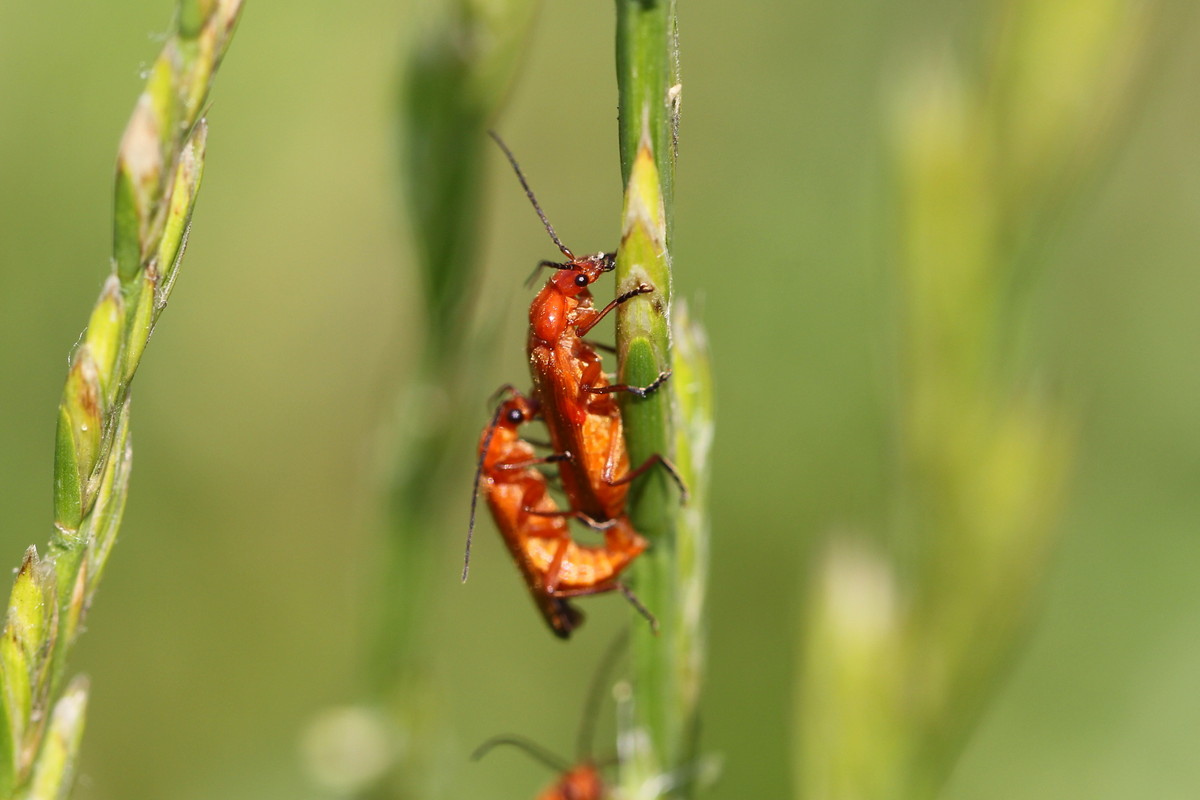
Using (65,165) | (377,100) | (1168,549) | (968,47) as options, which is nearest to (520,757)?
(1168,549)

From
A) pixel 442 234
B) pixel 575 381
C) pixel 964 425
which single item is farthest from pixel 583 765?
pixel 442 234

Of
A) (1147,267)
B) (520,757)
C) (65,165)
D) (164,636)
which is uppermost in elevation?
(65,165)

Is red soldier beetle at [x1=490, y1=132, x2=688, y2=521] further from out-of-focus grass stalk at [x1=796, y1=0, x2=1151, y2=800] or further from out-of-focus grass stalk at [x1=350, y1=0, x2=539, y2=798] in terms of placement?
out-of-focus grass stalk at [x1=796, y1=0, x2=1151, y2=800]

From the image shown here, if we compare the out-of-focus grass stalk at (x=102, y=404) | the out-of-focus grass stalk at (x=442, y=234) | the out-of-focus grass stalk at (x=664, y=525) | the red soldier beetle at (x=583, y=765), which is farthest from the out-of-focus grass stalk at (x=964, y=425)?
the out-of-focus grass stalk at (x=102, y=404)

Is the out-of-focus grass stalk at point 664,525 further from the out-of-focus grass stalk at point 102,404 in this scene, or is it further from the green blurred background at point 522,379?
the green blurred background at point 522,379

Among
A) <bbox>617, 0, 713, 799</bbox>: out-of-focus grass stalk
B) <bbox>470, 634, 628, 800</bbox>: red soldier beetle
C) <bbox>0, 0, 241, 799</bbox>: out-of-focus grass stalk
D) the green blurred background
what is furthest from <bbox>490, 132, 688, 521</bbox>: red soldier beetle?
<bbox>0, 0, 241, 799</bbox>: out-of-focus grass stalk

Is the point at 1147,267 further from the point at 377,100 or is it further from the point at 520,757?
the point at 377,100

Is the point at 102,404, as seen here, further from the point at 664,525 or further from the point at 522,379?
the point at 522,379
